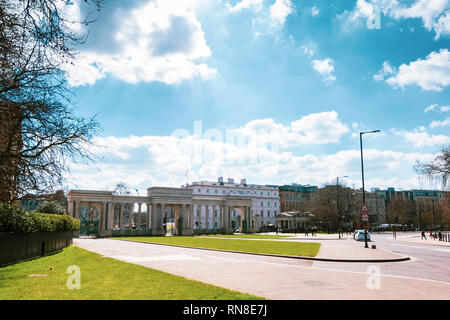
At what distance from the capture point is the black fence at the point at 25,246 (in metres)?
18.2

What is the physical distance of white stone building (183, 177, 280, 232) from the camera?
12619 centimetres

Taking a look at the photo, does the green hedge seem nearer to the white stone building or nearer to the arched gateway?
the arched gateway

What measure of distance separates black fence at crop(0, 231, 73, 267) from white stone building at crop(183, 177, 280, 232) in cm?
9719

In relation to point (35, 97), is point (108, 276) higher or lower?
lower

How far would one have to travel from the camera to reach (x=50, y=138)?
1416cm

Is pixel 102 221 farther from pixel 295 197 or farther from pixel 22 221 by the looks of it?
pixel 295 197

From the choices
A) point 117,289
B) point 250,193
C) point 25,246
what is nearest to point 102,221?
point 25,246

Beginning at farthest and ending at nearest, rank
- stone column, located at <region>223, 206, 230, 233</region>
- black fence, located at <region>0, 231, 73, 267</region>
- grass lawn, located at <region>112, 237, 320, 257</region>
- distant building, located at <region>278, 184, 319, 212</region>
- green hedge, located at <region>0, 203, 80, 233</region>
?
distant building, located at <region>278, 184, 319, 212</region> → stone column, located at <region>223, 206, 230, 233</region> → grass lawn, located at <region>112, 237, 320, 257</region> → black fence, located at <region>0, 231, 73, 267</region> → green hedge, located at <region>0, 203, 80, 233</region>

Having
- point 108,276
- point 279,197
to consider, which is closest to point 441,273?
point 108,276

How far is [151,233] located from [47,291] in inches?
2762

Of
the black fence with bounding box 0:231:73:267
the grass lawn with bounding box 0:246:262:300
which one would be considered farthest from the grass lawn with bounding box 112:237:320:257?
the grass lawn with bounding box 0:246:262:300

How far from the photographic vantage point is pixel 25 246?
21156mm
